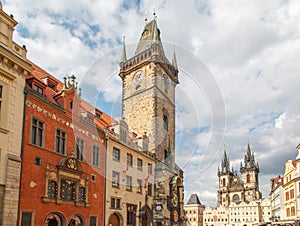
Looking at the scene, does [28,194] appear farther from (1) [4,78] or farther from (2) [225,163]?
(2) [225,163]

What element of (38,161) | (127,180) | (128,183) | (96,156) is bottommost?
(128,183)

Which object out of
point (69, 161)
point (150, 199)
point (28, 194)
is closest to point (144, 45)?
point (150, 199)

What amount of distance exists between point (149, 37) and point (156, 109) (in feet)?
36.9

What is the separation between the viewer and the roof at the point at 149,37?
4458 centimetres

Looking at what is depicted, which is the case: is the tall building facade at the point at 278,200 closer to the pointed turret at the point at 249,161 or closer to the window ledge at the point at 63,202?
the window ledge at the point at 63,202

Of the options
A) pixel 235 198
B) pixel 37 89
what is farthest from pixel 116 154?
pixel 235 198

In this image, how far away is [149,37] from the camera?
46062 mm

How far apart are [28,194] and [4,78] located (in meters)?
6.75

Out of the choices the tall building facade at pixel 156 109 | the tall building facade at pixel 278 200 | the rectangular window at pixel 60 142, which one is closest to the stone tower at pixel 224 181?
the tall building facade at pixel 278 200

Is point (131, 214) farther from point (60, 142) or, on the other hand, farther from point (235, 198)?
point (235, 198)

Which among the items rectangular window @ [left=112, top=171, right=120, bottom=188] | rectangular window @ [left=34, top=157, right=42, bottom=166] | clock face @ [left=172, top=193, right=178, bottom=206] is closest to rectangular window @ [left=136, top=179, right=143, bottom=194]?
rectangular window @ [left=112, top=171, right=120, bottom=188]

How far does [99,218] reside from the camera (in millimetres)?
26266

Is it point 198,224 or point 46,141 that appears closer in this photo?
point 46,141

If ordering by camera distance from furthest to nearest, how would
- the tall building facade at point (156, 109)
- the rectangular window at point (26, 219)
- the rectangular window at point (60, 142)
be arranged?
the tall building facade at point (156, 109), the rectangular window at point (60, 142), the rectangular window at point (26, 219)
